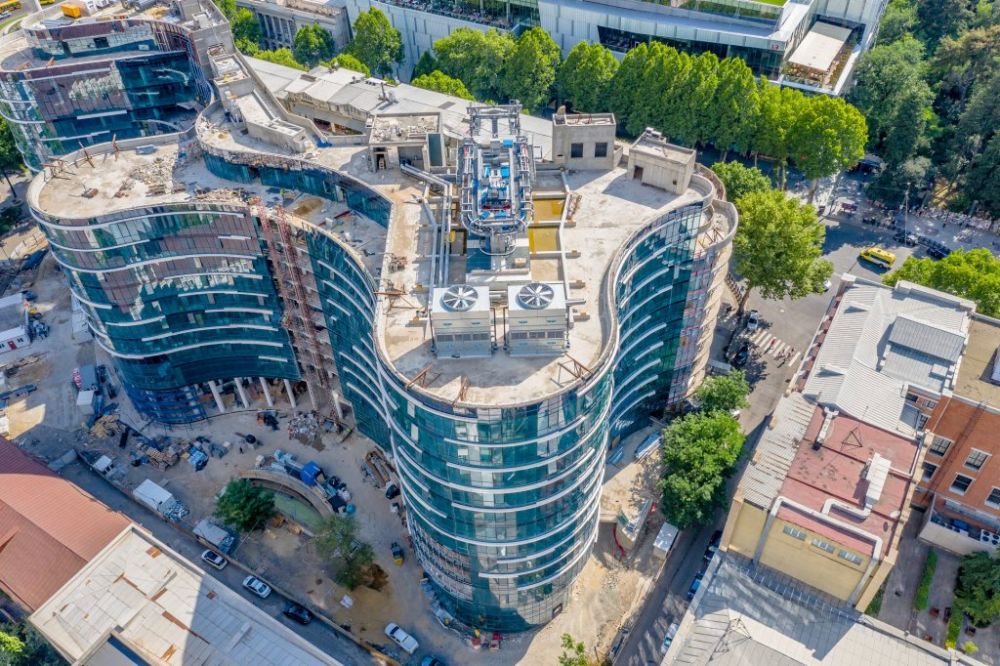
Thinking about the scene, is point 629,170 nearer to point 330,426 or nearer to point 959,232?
point 330,426

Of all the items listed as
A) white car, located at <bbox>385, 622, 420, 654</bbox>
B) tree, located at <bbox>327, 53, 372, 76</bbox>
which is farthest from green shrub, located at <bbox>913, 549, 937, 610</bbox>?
tree, located at <bbox>327, 53, 372, 76</bbox>

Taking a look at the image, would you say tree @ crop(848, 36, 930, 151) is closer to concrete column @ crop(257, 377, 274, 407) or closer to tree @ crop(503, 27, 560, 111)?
tree @ crop(503, 27, 560, 111)

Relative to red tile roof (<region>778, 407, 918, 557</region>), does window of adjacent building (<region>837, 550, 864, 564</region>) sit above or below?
below

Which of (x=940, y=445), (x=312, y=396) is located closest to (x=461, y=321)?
(x=312, y=396)

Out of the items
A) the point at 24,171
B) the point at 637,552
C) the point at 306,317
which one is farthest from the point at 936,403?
the point at 24,171

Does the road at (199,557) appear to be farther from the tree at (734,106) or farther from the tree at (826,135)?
the tree at (826,135)

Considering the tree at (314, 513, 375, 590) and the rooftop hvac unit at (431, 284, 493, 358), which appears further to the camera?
the tree at (314, 513, 375, 590)

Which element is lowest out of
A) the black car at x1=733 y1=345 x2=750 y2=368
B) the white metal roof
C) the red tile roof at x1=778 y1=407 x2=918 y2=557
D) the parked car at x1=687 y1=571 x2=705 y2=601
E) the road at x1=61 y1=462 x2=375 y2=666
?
the road at x1=61 y1=462 x2=375 y2=666

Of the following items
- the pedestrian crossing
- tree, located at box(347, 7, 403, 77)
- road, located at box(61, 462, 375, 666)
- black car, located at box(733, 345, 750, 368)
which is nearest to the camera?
road, located at box(61, 462, 375, 666)
